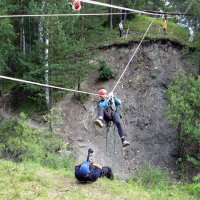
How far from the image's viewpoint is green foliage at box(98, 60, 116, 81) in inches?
958

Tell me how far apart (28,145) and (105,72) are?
34.4 ft

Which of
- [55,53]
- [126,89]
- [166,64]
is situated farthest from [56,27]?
[166,64]

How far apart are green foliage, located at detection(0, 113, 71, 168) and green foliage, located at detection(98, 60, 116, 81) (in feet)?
26.4

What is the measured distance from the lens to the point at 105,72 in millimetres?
24328

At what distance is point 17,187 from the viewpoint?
343 inches

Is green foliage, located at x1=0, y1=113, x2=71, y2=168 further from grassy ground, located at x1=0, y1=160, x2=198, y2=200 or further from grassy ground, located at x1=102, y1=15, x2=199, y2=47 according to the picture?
grassy ground, located at x1=102, y1=15, x2=199, y2=47

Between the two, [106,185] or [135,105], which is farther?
[135,105]

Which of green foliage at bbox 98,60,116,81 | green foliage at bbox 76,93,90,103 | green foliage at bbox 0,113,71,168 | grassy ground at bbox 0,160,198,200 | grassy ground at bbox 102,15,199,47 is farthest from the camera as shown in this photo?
grassy ground at bbox 102,15,199,47

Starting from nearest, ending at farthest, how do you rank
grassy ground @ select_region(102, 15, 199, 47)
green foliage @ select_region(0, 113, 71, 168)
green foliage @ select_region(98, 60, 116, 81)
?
green foliage @ select_region(0, 113, 71, 168)
green foliage @ select_region(98, 60, 116, 81)
grassy ground @ select_region(102, 15, 199, 47)

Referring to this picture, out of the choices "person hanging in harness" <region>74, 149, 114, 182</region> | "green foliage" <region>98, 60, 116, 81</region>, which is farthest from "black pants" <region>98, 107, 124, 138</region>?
"green foliage" <region>98, 60, 116, 81</region>

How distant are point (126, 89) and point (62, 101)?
4.45 meters

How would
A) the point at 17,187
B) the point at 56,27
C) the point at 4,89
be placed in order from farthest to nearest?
the point at 4,89
the point at 56,27
the point at 17,187

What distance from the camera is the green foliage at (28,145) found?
46.6 ft

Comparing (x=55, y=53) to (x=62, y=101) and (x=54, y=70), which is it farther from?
(x=62, y=101)
